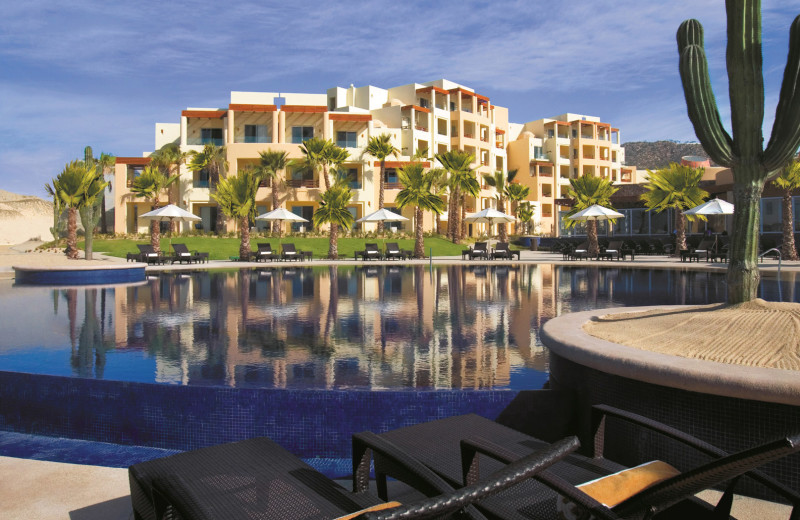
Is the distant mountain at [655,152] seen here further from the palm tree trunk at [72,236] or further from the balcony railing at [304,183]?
the palm tree trunk at [72,236]

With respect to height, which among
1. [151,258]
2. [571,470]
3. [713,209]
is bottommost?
[571,470]

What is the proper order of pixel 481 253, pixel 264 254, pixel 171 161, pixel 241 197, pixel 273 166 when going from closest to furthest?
1. pixel 264 254
2. pixel 481 253
3. pixel 241 197
4. pixel 273 166
5. pixel 171 161

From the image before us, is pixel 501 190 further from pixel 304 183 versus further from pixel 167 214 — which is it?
pixel 167 214

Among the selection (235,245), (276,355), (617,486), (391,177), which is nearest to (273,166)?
(235,245)

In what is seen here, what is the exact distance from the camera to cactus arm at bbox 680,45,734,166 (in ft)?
20.1

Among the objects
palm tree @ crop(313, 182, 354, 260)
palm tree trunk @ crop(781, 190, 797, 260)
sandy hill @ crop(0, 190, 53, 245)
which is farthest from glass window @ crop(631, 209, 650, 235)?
sandy hill @ crop(0, 190, 53, 245)

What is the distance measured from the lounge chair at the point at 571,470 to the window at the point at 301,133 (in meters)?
44.6

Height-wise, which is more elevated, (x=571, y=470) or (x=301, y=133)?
(x=301, y=133)

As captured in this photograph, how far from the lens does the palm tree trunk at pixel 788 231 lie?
987 inches

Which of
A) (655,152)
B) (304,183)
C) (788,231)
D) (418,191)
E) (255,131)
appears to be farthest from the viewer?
(655,152)

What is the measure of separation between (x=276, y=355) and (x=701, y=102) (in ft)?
17.7

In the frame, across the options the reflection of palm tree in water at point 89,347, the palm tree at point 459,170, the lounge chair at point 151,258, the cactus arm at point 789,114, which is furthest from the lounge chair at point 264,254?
the cactus arm at point 789,114

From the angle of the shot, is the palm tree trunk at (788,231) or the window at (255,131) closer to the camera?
the palm tree trunk at (788,231)

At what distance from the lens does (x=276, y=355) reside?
6.99 m
